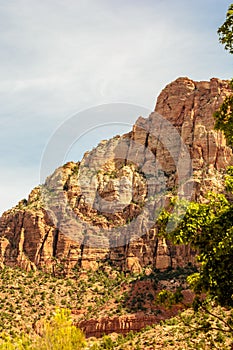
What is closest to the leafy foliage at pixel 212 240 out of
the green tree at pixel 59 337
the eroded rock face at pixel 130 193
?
the green tree at pixel 59 337

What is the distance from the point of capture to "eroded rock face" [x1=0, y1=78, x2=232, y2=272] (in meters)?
97.0

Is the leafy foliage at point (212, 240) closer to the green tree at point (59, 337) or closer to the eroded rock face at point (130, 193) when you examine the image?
the green tree at point (59, 337)

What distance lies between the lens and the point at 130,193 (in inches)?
4163

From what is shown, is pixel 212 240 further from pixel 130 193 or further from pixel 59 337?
pixel 130 193

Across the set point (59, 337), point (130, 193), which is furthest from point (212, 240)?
point (130, 193)

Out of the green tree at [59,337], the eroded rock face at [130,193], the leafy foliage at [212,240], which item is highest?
the eroded rock face at [130,193]

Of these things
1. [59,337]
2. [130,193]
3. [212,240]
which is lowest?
[59,337]

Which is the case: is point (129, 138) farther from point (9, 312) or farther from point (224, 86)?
point (9, 312)

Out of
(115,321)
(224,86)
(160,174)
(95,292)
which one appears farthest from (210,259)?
(224,86)

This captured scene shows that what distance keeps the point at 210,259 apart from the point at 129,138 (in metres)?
107

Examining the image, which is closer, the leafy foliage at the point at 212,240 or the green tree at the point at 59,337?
the leafy foliage at the point at 212,240

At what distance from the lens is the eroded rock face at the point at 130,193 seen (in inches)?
3819

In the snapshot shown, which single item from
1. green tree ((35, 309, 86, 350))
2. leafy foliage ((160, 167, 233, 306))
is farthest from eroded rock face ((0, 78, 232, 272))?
leafy foliage ((160, 167, 233, 306))

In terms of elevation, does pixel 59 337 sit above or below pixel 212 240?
below
